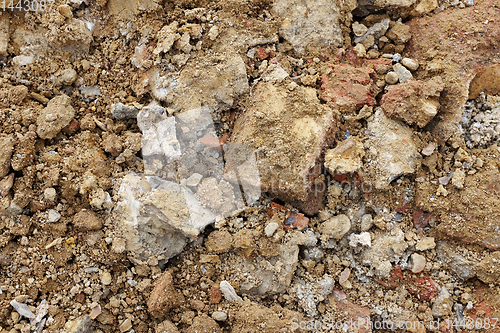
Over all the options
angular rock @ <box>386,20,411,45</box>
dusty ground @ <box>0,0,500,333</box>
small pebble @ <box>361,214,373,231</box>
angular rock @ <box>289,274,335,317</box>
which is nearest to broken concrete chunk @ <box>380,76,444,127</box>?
dusty ground @ <box>0,0,500,333</box>

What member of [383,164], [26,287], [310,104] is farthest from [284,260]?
[26,287]

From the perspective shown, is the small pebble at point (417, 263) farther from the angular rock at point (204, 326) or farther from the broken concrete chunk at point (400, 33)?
the broken concrete chunk at point (400, 33)

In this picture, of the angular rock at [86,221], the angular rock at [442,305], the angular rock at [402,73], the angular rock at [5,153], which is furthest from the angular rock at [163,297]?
the angular rock at [402,73]

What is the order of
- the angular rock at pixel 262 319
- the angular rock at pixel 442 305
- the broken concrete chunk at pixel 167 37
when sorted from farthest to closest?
the broken concrete chunk at pixel 167 37
the angular rock at pixel 442 305
the angular rock at pixel 262 319

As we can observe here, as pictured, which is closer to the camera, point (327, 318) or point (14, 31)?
point (327, 318)

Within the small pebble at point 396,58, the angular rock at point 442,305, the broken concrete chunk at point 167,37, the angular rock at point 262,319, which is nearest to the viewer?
the angular rock at point 262,319

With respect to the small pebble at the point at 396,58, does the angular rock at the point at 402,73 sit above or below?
below

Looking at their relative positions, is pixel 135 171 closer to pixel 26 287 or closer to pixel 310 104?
pixel 26 287
